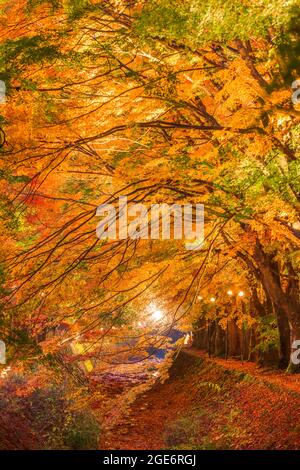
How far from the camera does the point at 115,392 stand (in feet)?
94.7

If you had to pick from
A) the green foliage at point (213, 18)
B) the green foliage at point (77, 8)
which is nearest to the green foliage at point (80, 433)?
the green foliage at point (77, 8)

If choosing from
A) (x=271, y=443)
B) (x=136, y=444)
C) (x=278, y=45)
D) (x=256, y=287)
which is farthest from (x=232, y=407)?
(x=278, y=45)

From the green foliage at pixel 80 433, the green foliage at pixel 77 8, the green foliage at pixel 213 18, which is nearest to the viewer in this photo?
the green foliage at pixel 213 18

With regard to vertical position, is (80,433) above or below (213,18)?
below

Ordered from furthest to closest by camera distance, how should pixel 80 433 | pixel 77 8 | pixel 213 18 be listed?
1. pixel 80 433
2. pixel 77 8
3. pixel 213 18

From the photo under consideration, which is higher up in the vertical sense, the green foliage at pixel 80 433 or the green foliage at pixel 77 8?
the green foliage at pixel 77 8

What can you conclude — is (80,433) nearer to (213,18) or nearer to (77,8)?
(77,8)

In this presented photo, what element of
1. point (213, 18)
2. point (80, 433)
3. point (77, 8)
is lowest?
point (80, 433)

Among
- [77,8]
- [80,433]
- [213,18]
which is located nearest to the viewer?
[213,18]

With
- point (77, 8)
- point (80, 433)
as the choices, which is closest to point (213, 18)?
point (77, 8)

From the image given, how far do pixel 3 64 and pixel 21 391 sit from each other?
10108 millimetres

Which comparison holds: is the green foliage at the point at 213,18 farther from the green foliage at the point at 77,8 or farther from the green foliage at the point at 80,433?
the green foliage at the point at 80,433

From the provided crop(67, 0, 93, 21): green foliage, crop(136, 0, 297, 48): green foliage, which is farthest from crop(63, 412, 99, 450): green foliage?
crop(136, 0, 297, 48): green foliage
